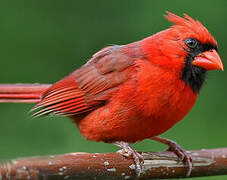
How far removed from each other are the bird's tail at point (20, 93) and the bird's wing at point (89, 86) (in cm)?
14

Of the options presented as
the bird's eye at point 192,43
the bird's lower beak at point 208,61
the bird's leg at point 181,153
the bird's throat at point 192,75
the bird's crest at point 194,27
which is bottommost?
the bird's leg at point 181,153

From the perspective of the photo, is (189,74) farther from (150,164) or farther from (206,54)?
(150,164)

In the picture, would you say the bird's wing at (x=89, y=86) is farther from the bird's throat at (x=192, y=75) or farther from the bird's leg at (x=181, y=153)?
the bird's leg at (x=181, y=153)

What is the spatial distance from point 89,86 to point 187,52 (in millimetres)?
756

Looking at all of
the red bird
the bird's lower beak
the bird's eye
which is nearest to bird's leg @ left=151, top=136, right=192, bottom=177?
the red bird

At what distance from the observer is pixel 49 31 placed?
5348 millimetres

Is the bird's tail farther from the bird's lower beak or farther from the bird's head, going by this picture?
the bird's lower beak

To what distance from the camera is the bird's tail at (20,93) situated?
4367 mm

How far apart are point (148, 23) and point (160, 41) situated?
1.31 metres

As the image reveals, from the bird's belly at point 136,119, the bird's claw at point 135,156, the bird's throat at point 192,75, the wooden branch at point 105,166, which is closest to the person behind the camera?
the wooden branch at point 105,166

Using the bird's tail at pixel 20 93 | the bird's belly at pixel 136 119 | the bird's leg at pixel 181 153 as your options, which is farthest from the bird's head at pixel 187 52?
the bird's tail at pixel 20 93

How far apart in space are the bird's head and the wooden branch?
0.49 m

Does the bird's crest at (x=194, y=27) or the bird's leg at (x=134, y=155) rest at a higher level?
the bird's crest at (x=194, y=27)

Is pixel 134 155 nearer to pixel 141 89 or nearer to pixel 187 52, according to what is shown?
pixel 141 89
